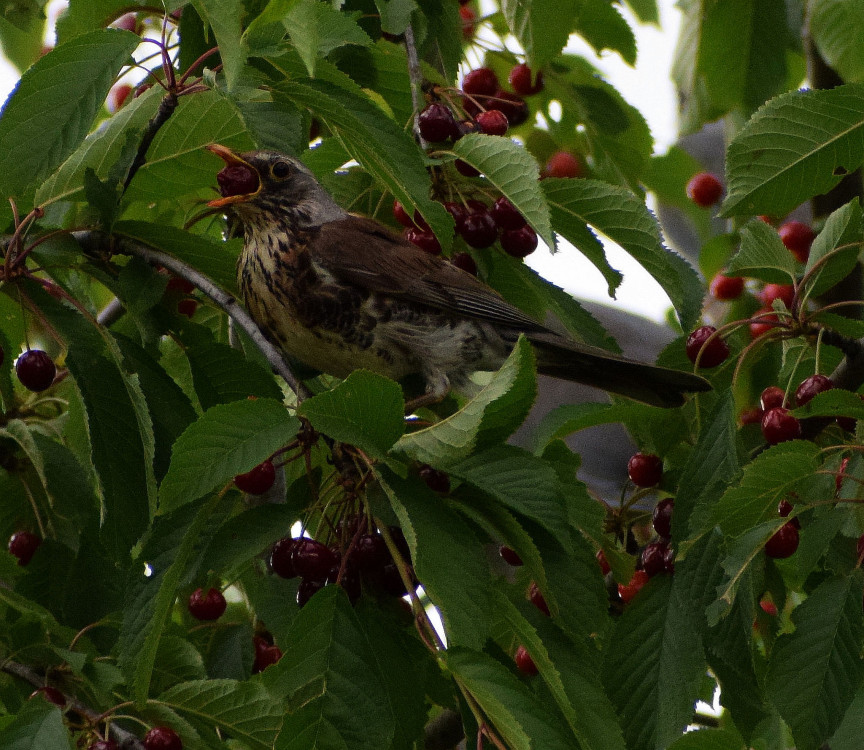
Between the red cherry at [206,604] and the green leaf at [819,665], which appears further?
the red cherry at [206,604]

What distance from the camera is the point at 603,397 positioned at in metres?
5.67

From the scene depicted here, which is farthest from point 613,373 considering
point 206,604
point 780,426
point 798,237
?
point 206,604

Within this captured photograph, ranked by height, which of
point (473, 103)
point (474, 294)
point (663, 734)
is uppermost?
point (473, 103)

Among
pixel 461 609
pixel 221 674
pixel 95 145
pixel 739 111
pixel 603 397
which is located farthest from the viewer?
pixel 603 397

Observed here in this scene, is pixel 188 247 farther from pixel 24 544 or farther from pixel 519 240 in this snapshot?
pixel 24 544

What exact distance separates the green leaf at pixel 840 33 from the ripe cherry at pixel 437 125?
1116 millimetres

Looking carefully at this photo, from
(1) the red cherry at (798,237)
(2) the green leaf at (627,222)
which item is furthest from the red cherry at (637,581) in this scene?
(1) the red cherry at (798,237)

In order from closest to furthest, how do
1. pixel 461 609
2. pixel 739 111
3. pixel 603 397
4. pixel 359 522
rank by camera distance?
pixel 461 609 → pixel 359 522 → pixel 739 111 → pixel 603 397

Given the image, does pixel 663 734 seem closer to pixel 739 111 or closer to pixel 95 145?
pixel 95 145

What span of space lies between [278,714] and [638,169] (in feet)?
7.23

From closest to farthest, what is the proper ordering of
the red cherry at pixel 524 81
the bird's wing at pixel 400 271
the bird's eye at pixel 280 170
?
1. the bird's wing at pixel 400 271
2. the bird's eye at pixel 280 170
3. the red cherry at pixel 524 81

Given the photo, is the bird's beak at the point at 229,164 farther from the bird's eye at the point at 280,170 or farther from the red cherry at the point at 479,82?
the red cherry at the point at 479,82

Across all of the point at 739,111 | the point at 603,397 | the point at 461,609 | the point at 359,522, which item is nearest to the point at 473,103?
the point at 739,111

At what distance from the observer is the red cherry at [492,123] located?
308 centimetres
